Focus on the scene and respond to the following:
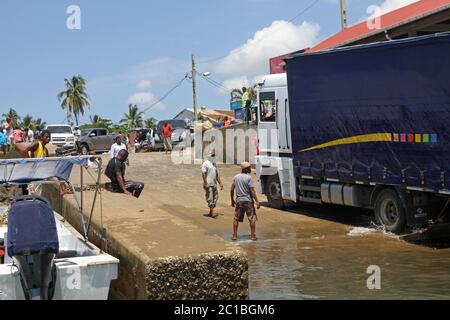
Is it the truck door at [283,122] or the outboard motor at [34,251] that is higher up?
the truck door at [283,122]

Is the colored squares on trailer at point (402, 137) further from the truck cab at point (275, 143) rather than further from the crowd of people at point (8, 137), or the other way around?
the crowd of people at point (8, 137)

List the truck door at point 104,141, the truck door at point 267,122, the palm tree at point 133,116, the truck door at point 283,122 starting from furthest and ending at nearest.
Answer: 1. the palm tree at point 133,116
2. the truck door at point 104,141
3. the truck door at point 267,122
4. the truck door at point 283,122

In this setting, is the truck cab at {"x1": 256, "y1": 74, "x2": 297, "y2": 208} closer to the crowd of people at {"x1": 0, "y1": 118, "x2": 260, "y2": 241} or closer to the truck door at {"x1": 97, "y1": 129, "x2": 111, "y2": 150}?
the crowd of people at {"x1": 0, "y1": 118, "x2": 260, "y2": 241}

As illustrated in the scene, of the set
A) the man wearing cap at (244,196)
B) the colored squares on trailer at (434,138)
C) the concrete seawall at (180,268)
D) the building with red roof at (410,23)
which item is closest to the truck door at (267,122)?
the building with red roof at (410,23)

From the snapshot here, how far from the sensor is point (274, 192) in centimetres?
1758

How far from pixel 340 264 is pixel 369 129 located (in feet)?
12.1

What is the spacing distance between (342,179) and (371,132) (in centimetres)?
154

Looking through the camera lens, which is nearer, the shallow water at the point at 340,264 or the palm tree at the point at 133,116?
the shallow water at the point at 340,264

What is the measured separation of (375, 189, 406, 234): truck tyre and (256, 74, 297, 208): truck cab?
10.6ft

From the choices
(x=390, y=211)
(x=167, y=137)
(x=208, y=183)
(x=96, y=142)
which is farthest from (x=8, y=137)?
(x=390, y=211)

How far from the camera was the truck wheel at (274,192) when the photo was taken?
17391 millimetres

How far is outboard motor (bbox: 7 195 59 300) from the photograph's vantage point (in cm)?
682

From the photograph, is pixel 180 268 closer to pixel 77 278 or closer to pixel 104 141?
pixel 77 278
